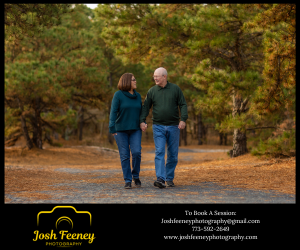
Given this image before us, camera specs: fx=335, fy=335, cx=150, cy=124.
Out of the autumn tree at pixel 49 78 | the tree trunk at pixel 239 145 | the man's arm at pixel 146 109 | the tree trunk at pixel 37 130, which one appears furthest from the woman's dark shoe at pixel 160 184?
the tree trunk at pixel 37 130

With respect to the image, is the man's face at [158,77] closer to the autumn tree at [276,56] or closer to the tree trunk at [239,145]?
the autumn tree at [276,56]

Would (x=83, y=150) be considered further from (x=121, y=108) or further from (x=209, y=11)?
(x=121, y=108)

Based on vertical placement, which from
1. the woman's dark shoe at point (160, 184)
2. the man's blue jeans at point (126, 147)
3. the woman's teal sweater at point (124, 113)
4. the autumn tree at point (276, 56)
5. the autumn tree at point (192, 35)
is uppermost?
the autumn tree at point (192, 35)

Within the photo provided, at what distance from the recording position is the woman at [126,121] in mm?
5837

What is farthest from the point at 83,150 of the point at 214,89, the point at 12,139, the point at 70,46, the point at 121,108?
the point at 121,108

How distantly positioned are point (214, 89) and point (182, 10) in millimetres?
4880

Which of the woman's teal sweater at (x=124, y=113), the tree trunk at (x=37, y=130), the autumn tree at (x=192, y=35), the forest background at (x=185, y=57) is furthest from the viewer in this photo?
the tree trunk at (x=37, y=130)

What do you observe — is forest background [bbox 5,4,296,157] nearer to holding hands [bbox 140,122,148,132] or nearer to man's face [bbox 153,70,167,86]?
man's face [bbox 153,70,167,86]

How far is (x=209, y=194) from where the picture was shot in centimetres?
505

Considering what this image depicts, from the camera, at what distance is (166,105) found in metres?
5.93

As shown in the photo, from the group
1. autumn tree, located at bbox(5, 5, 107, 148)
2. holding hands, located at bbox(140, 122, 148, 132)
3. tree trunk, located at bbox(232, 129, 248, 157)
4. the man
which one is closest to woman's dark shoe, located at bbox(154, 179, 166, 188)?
the man

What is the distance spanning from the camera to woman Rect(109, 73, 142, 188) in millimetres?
5837

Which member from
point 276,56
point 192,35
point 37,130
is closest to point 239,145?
point 192,35

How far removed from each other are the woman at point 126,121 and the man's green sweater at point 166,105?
193mm
